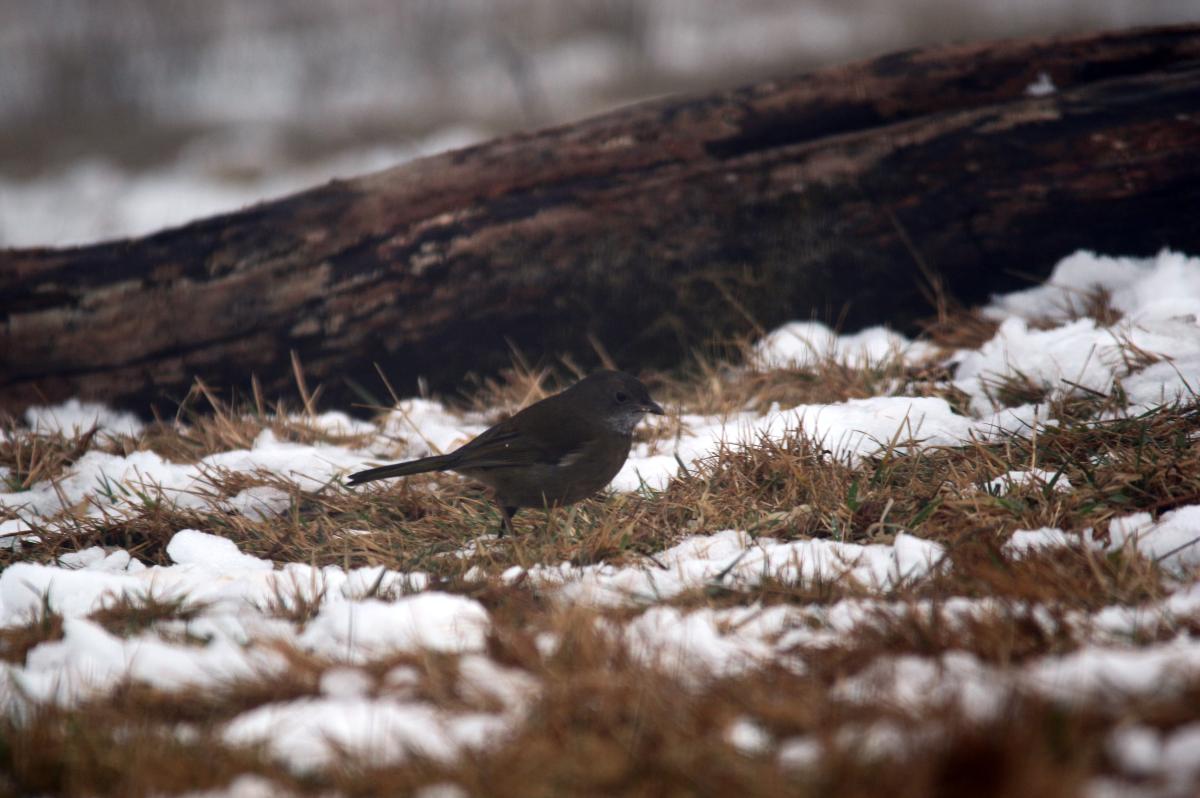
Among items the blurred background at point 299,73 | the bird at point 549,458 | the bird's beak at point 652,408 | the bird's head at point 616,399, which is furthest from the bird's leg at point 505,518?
the blurred background at point 299,73

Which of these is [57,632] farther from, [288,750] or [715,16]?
[715,16]

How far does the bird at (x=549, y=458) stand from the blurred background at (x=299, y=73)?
3.98m

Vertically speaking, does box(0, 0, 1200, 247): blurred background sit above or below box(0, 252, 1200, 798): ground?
above

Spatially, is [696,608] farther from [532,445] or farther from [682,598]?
[532,445]

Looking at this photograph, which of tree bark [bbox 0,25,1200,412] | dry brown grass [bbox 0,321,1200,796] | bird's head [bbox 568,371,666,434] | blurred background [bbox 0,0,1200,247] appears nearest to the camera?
dry brown grass [bbox 0,321,1200,796]

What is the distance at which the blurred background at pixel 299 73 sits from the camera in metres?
6.96

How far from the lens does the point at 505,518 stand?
116 inches

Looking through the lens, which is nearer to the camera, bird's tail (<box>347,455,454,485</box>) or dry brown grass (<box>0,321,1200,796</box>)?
dry brown grass (<box>0,321,1200,796</box>)

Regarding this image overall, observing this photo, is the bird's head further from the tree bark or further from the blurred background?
the blurred background

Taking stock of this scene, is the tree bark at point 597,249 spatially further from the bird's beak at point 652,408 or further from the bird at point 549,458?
the bird at point 549,458

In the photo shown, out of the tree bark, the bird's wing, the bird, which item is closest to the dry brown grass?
the bird

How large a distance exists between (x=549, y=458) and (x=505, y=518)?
0.25 m

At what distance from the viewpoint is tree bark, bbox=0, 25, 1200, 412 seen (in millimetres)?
4535

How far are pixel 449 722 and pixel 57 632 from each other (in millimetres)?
1145
